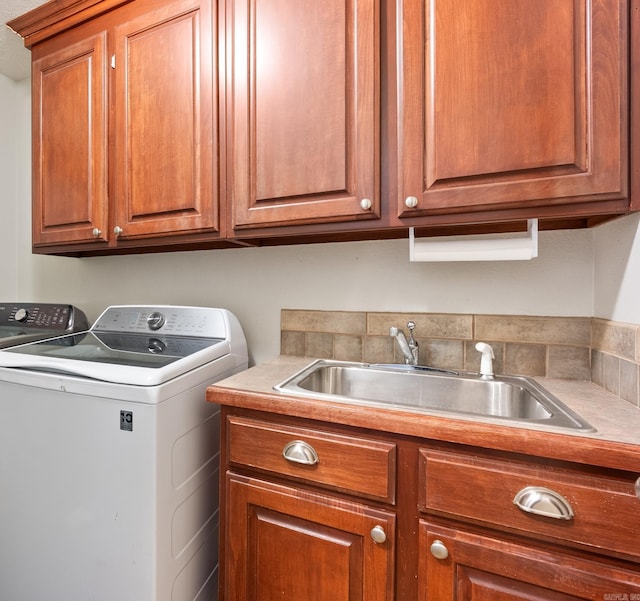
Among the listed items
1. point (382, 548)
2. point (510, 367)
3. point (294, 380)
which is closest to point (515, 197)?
point (510, 367)

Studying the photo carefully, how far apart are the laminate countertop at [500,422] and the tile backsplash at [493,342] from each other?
8 cm

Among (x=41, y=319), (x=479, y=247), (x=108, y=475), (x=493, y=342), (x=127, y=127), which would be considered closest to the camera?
(x=108, y=475)

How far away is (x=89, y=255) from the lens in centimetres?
191

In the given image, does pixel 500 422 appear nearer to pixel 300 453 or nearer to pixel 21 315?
pixel 300 453

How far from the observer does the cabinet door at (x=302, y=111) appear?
1003mm

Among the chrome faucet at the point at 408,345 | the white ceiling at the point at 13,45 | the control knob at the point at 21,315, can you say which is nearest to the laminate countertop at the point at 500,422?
the chrome faucet at the point at 408,345

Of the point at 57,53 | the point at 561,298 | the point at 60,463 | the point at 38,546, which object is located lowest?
the point at 38,546

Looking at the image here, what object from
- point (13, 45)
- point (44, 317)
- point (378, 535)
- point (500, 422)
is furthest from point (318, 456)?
point (13, 45)

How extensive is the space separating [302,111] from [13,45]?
6.43 ft

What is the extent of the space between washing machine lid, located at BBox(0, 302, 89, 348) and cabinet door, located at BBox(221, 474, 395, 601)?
4.21 ft

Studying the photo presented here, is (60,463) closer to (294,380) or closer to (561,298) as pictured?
(294,380)

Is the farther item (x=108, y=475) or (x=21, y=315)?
(x=21, y=315)

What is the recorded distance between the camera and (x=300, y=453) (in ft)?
2.86

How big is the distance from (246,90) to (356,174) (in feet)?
1.72
